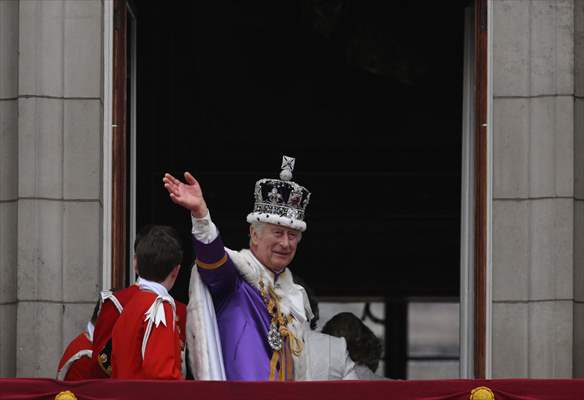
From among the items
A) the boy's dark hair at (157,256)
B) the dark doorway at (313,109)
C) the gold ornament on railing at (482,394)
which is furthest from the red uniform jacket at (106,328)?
the dark doorway at (313,109)

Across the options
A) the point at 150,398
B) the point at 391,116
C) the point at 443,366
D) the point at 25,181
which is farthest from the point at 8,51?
the point at 443,366

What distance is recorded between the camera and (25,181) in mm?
10531

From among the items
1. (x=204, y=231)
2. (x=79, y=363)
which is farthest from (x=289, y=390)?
(x=79, y=363)

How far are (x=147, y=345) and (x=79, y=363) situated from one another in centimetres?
113

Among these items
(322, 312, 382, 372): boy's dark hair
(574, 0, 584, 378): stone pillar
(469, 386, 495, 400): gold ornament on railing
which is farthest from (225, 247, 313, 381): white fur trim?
(574, 0, 584, 378): stone pillar

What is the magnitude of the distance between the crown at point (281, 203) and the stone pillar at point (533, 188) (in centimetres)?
148

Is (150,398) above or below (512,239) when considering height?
below

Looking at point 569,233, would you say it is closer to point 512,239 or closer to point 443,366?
point 512,239

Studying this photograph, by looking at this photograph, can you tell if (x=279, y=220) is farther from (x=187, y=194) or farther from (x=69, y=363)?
(x=69, y=363)

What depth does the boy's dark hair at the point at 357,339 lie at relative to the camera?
448 inches

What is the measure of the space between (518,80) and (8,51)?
3.11 metres

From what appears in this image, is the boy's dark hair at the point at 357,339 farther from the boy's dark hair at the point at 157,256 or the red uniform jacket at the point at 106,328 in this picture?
the boy's dark hair at the point at 157,256

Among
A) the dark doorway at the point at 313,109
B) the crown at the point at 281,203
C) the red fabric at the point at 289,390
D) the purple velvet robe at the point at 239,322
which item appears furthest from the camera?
the dark doorway at the point at 313,109

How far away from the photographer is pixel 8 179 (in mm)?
10633
